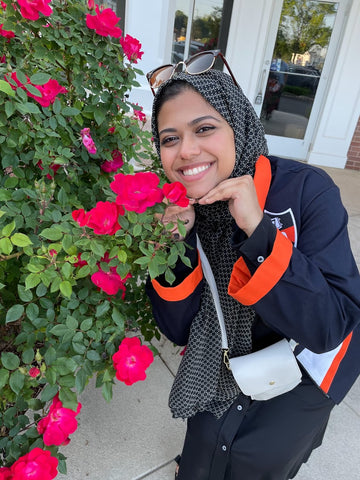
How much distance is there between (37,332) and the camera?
104 cm

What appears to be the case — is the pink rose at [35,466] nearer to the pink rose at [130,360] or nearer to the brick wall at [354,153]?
the pink rose at [130,360]

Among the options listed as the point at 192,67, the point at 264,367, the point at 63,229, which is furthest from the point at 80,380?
the point at 192,67

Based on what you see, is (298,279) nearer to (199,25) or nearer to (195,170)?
(195,170)

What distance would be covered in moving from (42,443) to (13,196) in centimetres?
69

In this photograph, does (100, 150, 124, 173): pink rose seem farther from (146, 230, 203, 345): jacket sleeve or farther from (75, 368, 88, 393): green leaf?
(75, 368, 88, 393): green leaf

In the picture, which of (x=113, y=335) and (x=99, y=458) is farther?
(x=99, y=458)

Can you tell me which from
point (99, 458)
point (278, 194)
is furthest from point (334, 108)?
point (99, 458)

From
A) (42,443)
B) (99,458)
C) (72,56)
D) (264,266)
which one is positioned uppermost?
→ (72,56)

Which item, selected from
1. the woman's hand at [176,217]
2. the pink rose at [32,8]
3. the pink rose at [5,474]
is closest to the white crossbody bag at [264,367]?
the woman's hand at [176,217]

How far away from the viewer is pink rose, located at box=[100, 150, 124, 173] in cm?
143

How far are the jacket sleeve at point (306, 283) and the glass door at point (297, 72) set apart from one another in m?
5.25

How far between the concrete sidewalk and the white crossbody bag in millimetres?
692

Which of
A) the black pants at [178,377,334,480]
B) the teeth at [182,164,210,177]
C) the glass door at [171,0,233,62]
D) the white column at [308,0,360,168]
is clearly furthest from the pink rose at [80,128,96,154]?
the white column at [308,0,360,168]

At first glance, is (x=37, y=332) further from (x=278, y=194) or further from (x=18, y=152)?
(x=278, y=194)
